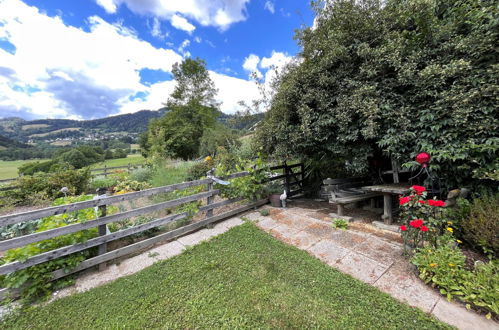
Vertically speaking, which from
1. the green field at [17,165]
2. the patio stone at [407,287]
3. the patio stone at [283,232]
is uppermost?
the green field at [17,165]

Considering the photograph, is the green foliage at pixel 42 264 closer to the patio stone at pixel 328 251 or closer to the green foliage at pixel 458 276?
the patio stone at pixel 328 251

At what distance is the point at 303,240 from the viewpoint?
10.2 ft

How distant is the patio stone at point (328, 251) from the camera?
2.55 m

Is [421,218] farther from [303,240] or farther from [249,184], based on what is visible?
[249,184]

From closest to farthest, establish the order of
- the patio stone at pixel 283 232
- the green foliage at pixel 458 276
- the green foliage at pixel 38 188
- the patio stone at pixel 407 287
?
the green foliage at pixel 458 276 < the patio stone at pixel 407 287 < the patio stone at pixel 283 232 < the green foliage at pixel 38 188

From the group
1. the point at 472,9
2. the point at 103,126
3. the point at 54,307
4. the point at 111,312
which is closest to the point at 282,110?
the point at 472,9

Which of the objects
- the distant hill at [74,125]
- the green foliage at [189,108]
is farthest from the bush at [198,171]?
the distant hill at [74,125]

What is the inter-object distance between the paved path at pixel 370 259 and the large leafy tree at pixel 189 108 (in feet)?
54.1

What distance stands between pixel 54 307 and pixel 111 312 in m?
0.68

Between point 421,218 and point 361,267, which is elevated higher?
point 421,218

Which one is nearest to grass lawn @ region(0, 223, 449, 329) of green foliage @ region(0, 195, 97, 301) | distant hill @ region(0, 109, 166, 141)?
green foliage @ region(0, 195, 97, 301)

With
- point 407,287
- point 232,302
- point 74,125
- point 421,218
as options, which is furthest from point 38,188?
point 74,125

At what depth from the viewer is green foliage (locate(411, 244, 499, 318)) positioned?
1640 mm

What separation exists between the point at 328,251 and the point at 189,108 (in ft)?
65.7
